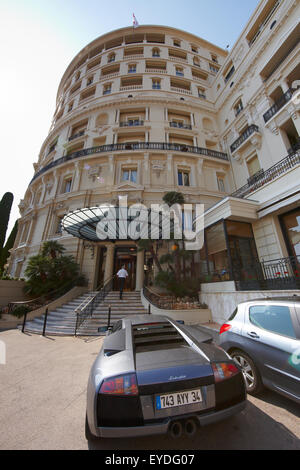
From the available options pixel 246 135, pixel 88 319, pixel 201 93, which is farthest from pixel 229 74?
pixel 88 319

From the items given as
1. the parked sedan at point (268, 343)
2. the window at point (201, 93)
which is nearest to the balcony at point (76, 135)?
the window at point (201, 93)

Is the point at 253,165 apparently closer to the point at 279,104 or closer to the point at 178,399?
the point at 279,104

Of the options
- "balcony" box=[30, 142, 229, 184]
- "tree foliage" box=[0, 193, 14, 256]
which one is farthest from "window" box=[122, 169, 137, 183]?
"tree foliage" box=[0, 193, 14, 256]

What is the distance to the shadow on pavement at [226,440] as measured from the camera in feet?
5.61

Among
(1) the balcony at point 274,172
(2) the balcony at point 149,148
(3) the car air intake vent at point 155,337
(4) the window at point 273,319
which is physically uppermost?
(2) the balcony at point 149,148

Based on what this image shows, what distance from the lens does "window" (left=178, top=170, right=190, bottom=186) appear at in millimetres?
15002

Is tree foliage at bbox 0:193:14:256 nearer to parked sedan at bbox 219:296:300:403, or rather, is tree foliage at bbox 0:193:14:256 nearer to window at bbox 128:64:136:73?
window at bbox 128:64:136:73

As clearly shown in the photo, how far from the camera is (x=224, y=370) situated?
6.07ft

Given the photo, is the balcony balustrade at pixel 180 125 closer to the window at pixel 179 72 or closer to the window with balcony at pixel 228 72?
the window with balcony at pixel 228 72

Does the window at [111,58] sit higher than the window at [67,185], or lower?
higher

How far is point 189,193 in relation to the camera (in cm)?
1401

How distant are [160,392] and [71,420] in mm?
1562

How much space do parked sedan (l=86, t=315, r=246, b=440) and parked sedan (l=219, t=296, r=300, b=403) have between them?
881 mm
